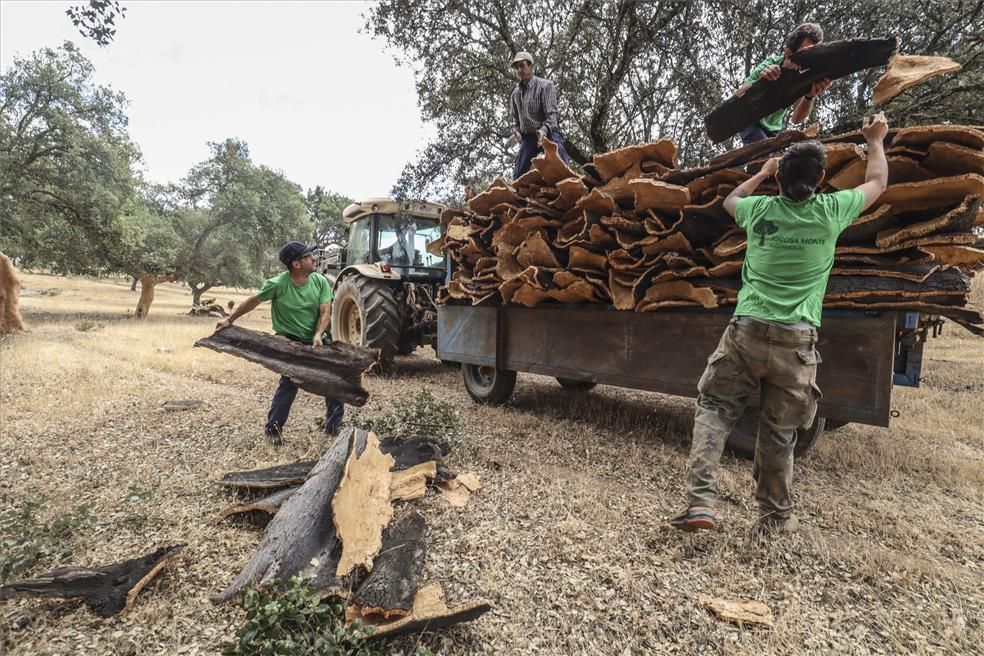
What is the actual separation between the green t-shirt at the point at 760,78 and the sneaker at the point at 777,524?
2.93 m

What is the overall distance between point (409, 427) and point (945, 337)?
12.3 meters

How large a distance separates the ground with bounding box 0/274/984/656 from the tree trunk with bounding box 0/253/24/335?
7.43 m

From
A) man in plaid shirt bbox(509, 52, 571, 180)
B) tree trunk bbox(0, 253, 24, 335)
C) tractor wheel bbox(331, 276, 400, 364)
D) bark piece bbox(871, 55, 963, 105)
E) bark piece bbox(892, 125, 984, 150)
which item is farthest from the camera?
tree trunk bbox(0, 253, 24, 335)

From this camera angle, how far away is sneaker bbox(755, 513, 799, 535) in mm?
2447

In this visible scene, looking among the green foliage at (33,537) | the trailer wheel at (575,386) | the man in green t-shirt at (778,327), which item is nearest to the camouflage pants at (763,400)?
the man in green t-shirt at (778,327)

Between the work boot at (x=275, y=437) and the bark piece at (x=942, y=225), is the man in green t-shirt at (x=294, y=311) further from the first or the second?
the bark piece at (x=942, y=225)

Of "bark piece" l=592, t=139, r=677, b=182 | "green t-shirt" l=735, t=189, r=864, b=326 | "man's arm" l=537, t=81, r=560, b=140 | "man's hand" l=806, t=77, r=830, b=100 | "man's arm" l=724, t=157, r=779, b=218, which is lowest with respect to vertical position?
"green t-shirt" l=735, t=189, r=864, b=326

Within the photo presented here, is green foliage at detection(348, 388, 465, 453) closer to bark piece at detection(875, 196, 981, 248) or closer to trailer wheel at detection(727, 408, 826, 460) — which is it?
trailer wheel at detection(727, 408, 826, 460)

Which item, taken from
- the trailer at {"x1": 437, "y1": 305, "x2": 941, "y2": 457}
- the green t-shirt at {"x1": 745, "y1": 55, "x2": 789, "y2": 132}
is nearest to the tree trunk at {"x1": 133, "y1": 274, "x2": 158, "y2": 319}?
the trailer at {"x1": 437, "y1": 305, "x2": 941, "y2": 457}

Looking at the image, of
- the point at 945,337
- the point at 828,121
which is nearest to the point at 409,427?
the point at 828,121

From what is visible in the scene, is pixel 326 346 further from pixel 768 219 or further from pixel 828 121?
pixel 828 121

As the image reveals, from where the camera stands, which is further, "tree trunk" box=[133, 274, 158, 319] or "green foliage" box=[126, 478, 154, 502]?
"tree trunk" box=[133, 274, 158, 319]

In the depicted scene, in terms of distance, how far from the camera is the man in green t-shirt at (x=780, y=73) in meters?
3.25

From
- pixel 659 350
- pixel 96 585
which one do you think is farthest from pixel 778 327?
pixel 96 585
